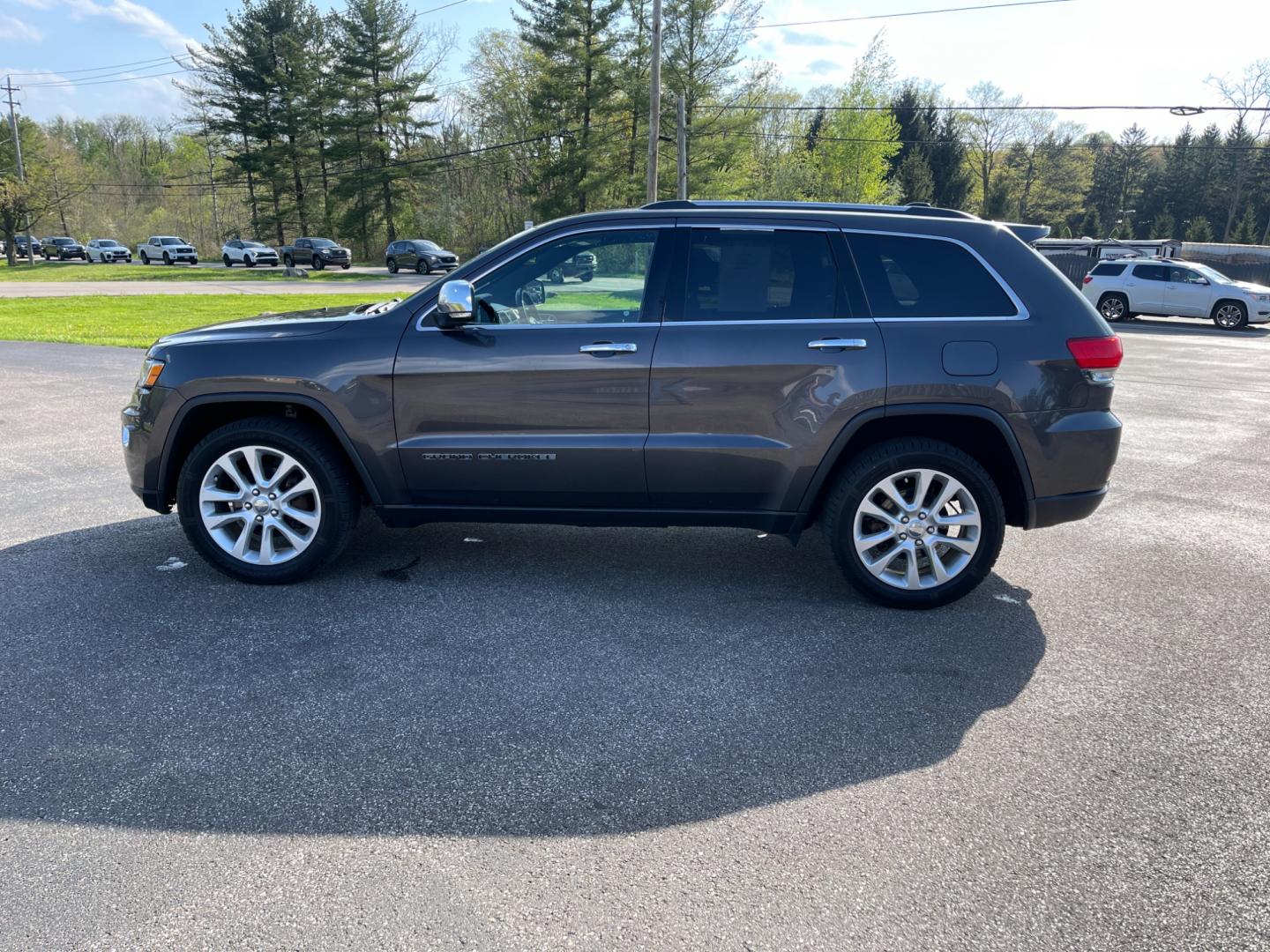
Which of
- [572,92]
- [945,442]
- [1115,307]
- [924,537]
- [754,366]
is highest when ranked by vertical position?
[572,92]

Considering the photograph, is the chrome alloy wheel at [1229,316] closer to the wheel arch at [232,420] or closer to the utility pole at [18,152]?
the wheel arch at [232,420]

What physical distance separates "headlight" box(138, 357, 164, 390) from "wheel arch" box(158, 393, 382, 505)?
0.23 meters

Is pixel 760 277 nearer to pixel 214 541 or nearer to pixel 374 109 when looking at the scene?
pixel 214 541

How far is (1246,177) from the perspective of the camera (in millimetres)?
67062

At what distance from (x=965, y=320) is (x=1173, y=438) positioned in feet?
19.5

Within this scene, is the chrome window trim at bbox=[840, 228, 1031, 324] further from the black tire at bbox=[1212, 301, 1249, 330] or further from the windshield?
the windshield

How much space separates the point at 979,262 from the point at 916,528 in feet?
4.31

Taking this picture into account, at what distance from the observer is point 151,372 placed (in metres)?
4.66

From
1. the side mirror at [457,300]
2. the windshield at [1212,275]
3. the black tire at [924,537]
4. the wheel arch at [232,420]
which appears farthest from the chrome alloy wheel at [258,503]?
the windshield at [1212,275]

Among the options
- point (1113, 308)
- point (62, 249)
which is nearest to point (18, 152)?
point (62, 249)

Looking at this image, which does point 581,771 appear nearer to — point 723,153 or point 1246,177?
point 723,153

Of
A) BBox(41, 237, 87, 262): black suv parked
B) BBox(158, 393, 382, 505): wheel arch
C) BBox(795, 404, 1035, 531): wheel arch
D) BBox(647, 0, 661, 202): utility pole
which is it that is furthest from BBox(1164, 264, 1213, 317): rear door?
BBox(41, 237, 87, 262): black suv parked

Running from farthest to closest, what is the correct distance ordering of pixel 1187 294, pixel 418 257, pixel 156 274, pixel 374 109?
pixel 374 109
pixel 418 257
pixel 156 274
pixel 1187 294

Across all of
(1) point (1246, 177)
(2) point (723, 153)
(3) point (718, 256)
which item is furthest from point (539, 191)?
(1) point (1246, 177)
